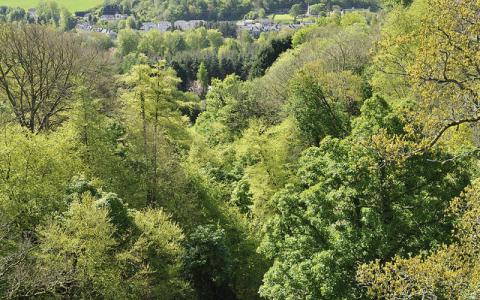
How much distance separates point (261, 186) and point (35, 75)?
21.6 meters

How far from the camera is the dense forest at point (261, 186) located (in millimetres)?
10852

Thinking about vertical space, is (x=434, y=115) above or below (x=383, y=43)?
below

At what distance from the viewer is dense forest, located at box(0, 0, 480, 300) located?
35.6 ft

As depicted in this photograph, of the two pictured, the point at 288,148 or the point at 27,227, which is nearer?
the point at 27,227

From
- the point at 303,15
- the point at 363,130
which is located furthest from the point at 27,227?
the point at 303,15

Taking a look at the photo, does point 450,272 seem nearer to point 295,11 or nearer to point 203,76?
point 203,76

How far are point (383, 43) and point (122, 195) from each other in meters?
19.3

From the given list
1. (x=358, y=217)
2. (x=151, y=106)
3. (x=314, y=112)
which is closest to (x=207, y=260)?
(x=151, y=106)

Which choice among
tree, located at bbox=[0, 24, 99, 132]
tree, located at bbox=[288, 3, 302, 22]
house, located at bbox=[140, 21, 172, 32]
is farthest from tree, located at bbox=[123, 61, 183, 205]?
tree, located at bbox=[288, 3, 302, 22]

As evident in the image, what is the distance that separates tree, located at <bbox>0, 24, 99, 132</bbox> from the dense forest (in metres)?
0.18

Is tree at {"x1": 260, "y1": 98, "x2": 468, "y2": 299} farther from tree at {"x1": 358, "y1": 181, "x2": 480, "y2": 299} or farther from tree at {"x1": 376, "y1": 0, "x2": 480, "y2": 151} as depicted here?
tree at {"x1": 376, "y1": 0, "x2": 480, "y2": 151}

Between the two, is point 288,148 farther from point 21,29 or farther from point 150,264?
point 21,29

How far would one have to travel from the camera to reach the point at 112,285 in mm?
18812

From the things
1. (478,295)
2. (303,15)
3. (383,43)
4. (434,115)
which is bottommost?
(303,15)
